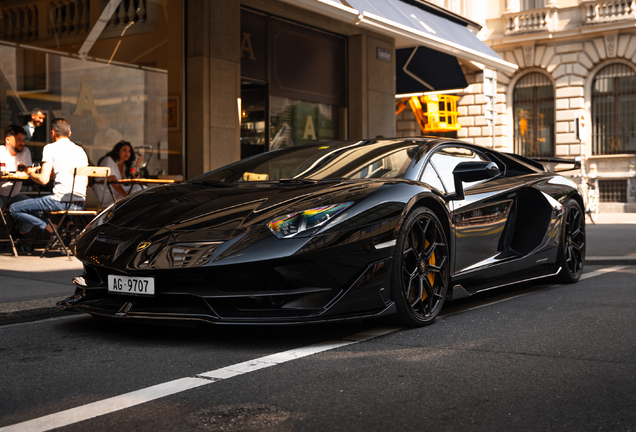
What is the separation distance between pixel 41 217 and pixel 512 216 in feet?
17.9

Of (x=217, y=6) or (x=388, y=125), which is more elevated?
(x=217, y=6)

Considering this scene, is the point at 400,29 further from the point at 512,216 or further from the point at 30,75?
the point at 512,216

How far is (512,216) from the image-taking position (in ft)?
18.7

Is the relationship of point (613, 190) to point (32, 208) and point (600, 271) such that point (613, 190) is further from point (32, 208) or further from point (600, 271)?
point (32, 208)

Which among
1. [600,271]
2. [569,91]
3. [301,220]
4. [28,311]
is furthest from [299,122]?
[569,91]

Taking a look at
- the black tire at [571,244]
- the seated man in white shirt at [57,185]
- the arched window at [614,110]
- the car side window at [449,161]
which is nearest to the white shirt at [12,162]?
the seated man in white shirt at [57,185]

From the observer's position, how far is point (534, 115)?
94.2 ft

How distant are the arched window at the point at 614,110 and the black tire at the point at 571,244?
2214 centimetres

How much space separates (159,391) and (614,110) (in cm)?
2700

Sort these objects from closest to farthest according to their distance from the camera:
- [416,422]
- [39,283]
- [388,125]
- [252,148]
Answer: [416,422] < [39,283] < [252,148] < [388,125]

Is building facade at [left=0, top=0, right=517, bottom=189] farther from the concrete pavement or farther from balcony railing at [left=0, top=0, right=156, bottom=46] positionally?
the concrete pavement

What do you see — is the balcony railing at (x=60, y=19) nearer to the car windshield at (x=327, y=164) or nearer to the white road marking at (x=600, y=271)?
the car windshield at (x=327, y=164)

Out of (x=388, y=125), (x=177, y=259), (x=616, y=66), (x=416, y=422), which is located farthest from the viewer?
(x=616, y=66)

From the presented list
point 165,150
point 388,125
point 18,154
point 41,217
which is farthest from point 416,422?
point 388,125
